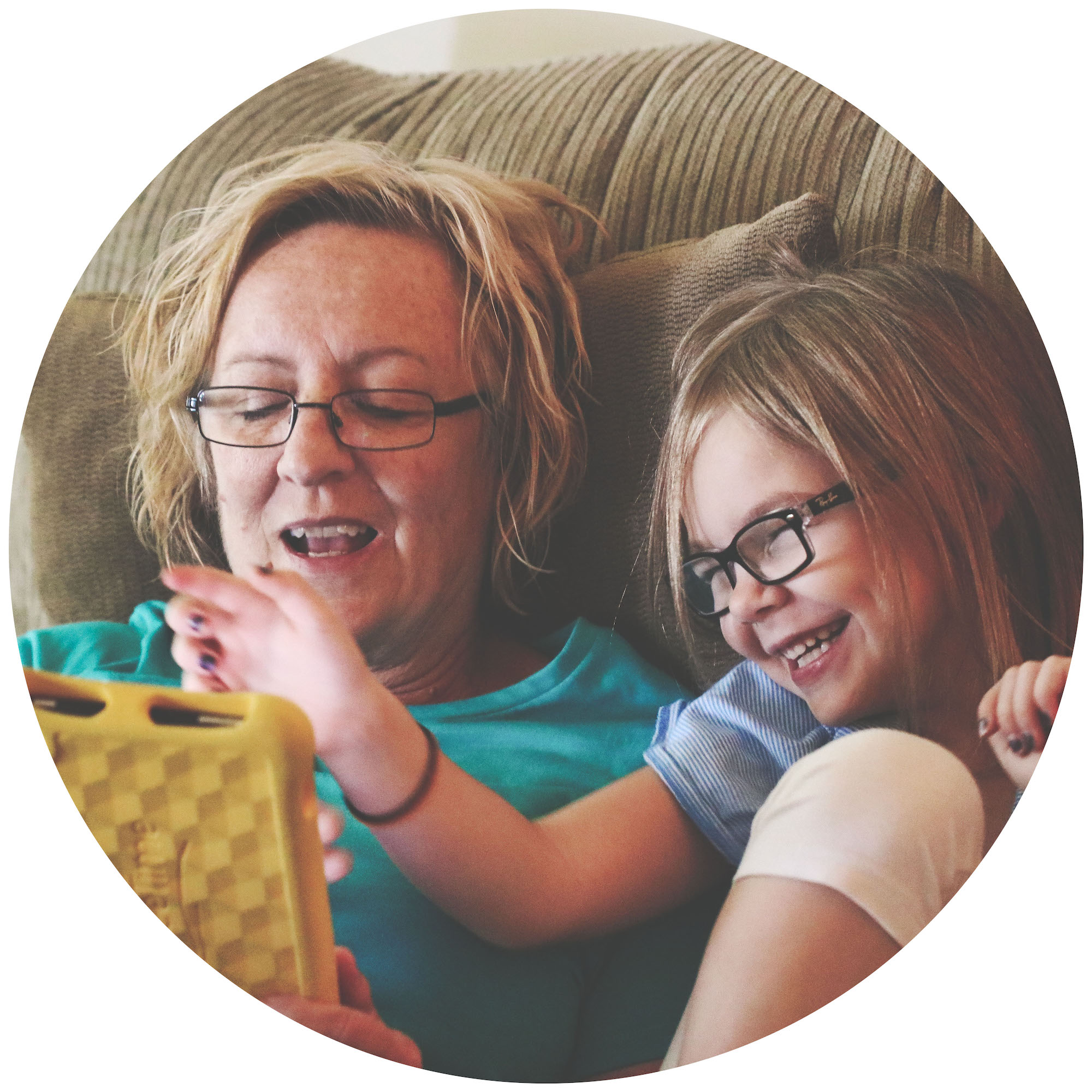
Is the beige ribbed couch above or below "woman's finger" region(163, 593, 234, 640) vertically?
above

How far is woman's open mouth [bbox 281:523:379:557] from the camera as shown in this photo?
0.94 m

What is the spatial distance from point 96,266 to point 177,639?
1.29ft

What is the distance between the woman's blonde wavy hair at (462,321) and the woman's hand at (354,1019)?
34 centimetres

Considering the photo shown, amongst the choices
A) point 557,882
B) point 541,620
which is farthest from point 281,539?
point 557,882

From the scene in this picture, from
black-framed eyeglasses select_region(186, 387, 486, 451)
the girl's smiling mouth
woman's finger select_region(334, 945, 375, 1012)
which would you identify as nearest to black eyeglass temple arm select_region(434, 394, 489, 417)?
black-framed eyeglasses select_region(186, 387, 486, 451)

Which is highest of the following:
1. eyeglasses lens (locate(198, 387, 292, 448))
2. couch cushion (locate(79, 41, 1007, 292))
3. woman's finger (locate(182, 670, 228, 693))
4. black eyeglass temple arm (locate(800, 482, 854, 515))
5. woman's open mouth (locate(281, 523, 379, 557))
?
couch cushion (locate(79, 41, 1007, 292))

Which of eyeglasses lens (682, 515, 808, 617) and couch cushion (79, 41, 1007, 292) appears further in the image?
couch cushion (79, 41, 1007, 292)

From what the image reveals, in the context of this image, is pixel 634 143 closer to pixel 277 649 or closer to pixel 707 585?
pixel 707 585

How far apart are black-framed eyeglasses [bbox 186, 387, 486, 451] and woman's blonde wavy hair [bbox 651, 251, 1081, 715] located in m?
0.20

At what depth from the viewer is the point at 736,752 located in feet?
3.10

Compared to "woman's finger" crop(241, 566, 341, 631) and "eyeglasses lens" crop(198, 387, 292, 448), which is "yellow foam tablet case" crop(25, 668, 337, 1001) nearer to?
"woman's finger" crop(241, 566, 341, 631)

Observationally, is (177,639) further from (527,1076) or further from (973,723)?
(973,723)

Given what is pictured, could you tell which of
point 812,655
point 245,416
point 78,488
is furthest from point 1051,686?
point 78,488

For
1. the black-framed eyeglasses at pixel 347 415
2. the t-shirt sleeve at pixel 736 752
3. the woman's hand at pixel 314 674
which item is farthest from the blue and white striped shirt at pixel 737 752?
the black-framed eyeglasses at pixel 347 415
